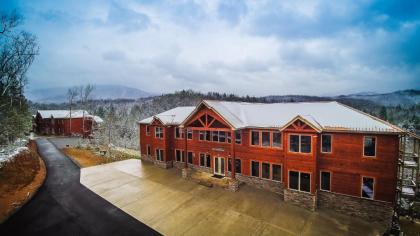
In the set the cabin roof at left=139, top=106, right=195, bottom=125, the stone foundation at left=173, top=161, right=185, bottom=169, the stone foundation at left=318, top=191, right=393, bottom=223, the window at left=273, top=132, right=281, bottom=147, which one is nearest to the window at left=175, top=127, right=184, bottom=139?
the cabin roof at left=139, top=106, right=195, bottom=125

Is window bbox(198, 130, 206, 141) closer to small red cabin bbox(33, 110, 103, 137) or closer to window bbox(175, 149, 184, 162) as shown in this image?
window bbox(175, 149, 184, 162)

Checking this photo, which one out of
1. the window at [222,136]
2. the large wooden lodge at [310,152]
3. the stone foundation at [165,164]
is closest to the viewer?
the large wooden lodge at [310,152]

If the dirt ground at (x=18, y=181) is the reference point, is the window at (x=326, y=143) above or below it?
above

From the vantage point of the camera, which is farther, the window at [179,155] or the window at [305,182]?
the window at [179,155]

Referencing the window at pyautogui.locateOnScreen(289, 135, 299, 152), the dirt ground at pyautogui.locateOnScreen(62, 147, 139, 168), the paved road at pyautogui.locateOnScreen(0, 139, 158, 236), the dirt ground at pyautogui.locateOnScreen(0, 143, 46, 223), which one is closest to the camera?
the paved road at pyautogui.locateOnScreen(0, 139, 158, 236)

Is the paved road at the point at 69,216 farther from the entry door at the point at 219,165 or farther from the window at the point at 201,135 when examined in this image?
the window at the point at 201,135

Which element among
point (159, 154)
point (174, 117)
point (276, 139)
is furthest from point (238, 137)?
point (159, 154)

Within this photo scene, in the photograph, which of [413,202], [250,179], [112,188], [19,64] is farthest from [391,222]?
[19,64]

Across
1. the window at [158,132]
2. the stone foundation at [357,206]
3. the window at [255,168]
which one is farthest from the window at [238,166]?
the window at [158,132]
